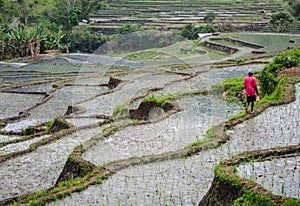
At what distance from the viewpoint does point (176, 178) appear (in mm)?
7863

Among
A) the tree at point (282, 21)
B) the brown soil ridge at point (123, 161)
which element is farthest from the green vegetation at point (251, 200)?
the tree at point (282, 21)

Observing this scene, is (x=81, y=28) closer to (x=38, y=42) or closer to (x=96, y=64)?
(x=38, y=42)

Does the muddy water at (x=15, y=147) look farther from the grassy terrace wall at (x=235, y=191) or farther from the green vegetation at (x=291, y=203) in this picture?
the green vegetation at (x=291, y=203)

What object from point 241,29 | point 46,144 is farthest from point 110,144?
point 241,29

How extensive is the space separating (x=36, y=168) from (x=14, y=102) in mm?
10609

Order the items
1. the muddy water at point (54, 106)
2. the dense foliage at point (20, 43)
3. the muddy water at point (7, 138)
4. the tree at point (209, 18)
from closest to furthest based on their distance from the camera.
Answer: the muddy water at point (7, 138) → the muddy water at point (54, 106) → the dense foliage at point (20, 43) → the tree at point (209, 18)

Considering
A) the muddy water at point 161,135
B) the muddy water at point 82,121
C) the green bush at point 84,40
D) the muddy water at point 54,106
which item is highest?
the muddy water at point 161,135

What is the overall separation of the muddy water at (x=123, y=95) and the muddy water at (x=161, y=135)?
2.71 metres

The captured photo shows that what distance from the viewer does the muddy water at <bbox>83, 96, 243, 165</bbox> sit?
921cm

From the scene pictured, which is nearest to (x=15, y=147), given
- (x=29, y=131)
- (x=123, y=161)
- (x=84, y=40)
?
(x=29, y=131)

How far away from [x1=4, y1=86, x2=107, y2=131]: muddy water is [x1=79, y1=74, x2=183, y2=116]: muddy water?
126 centimetres

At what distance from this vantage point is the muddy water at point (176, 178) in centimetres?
728

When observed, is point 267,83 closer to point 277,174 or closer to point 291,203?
point 277,174

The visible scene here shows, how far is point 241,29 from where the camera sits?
Result: 143 feet
